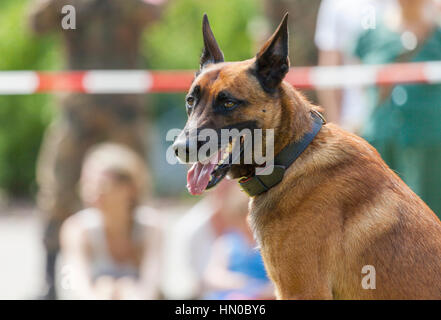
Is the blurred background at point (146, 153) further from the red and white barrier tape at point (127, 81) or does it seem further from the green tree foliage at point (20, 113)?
the green tree foliage at point (20, 113)

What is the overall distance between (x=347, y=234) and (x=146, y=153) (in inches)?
146

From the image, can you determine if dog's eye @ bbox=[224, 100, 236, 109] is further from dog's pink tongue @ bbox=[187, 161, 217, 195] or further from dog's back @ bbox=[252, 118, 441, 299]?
dog's back @ bbox=[252, 118, 441, 299]

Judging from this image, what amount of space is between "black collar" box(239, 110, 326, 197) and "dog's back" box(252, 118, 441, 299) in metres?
0.03

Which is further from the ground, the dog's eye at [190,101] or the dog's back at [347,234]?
the dog's eye at [190,101]

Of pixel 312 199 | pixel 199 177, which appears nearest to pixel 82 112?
pixel 199 177

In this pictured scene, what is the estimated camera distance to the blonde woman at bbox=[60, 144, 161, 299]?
4.53 meters

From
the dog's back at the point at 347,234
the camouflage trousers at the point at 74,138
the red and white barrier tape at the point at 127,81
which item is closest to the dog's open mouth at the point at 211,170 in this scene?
the dog's back at the point at 347,234

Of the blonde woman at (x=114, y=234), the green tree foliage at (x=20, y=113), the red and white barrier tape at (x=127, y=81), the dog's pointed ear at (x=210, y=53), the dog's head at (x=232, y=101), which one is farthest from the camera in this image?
the green tree foliage at (x=20, y=113)

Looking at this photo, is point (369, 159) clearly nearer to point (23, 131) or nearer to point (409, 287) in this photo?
point (409, 287)

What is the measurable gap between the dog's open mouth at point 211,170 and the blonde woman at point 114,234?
7.02ft

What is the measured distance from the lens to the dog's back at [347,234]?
237 cm

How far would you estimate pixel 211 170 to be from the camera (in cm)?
250

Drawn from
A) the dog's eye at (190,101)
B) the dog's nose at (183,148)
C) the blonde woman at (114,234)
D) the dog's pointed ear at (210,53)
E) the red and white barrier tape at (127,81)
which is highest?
the red and white barrier tape at (127,81)

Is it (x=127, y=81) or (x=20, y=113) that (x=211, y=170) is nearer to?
(x=127, y=81)
